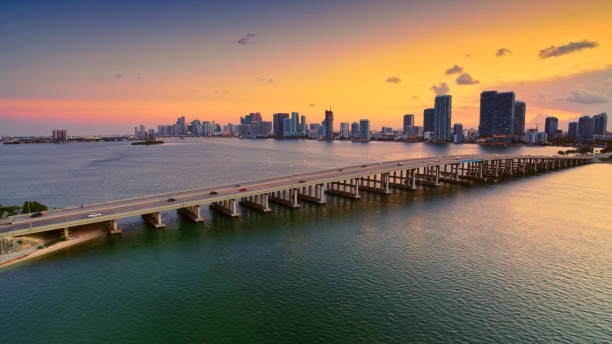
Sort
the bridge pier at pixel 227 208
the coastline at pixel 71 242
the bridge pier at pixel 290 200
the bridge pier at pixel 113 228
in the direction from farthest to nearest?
the bridge pier at pixel 290 200 → the bridge pier at pixel 227 208 → the bridge pier at pixel 113 228 → the coastline at pixel 71 242

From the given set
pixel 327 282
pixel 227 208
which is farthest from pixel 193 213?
pixel 327 282

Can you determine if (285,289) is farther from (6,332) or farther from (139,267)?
(6,332)

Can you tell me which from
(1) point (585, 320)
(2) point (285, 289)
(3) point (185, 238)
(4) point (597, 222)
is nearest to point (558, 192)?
(4) point (597, 222)

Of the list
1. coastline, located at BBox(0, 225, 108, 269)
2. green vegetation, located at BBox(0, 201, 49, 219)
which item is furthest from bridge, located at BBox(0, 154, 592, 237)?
green vegetation, located at BBox(0, 201, 49, 219)

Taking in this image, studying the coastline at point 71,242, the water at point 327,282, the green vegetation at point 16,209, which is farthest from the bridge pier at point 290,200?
the green vegetation at point 16,209

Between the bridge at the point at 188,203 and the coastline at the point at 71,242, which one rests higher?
the bridge at the point at 188,203

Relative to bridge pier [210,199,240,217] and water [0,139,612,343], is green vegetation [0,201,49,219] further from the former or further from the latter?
bridge pier [210,199,240,217]

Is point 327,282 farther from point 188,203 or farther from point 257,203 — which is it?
point 257,203

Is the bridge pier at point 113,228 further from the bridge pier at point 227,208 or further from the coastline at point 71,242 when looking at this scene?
the bridge pier at point 227,208
